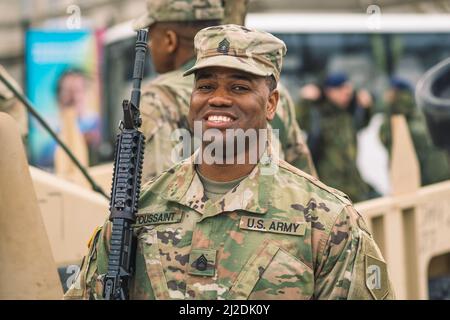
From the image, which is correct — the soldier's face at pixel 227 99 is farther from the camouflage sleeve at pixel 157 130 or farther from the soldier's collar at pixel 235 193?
the camouflage sleeve at pixel 157 130

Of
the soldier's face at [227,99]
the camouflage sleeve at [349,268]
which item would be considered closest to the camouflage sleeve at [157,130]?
the soldier's face at [227,99]

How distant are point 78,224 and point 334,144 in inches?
317

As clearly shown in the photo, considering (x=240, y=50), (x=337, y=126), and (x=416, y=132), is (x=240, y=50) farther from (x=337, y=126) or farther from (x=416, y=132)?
(x=416, y=132)

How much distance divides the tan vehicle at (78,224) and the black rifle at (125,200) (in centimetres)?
52

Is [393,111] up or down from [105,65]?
down

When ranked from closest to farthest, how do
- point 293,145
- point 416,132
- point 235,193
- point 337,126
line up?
point 235,193 → point 293,145 → point 337,126 → point 416,132

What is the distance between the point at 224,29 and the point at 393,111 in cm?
1160

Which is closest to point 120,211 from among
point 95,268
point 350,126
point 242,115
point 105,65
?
point 95,268

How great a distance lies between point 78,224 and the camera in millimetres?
5793

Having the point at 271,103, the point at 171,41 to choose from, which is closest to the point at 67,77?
the point at 171,41

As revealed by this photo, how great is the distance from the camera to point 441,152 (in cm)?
1417

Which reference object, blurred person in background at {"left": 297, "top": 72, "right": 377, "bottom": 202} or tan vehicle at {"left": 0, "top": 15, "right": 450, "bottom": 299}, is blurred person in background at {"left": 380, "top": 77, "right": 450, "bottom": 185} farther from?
tan vehicle at {"left": 0, "top": 15, "right": 450, "bottom": 299}
